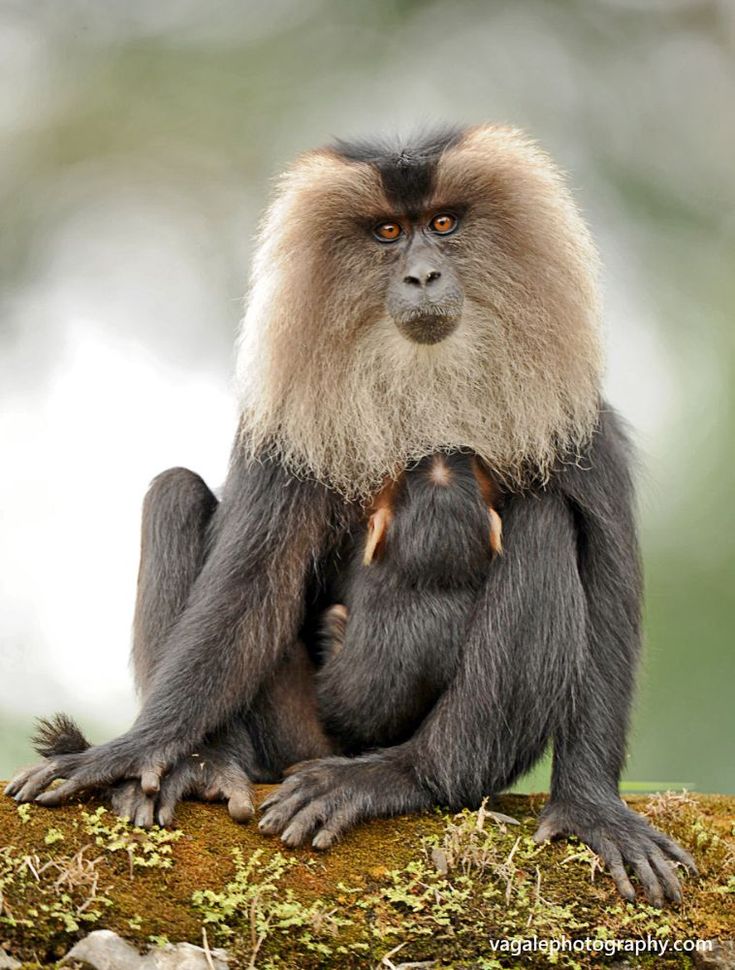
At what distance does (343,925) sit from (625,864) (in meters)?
0.97

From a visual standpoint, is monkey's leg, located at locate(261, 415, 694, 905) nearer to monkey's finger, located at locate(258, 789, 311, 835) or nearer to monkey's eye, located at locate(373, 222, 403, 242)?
monkey's finger, located at locate(258, 789, 311, 835)

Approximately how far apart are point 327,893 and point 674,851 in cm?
117

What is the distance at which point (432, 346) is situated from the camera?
15.0 feet

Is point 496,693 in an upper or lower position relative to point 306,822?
upper


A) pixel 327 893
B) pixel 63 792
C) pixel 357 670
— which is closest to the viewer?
pixel 327 893

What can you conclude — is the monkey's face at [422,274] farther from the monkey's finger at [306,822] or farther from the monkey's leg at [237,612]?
the monkey's finger at [306,822]

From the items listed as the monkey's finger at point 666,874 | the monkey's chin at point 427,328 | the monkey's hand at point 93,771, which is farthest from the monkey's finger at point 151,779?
the monkey's chin at point 427,328

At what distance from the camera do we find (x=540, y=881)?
3.82 meters

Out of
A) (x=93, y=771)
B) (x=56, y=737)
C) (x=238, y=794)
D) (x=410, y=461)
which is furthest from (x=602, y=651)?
(x=56, y=737)

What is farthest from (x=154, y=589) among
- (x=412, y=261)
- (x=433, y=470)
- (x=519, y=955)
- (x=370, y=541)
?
(x=519, y=955)

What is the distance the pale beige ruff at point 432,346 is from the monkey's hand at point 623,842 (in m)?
1.15

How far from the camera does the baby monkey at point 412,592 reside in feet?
14.1

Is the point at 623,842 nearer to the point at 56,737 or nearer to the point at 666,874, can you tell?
the point at 666,874

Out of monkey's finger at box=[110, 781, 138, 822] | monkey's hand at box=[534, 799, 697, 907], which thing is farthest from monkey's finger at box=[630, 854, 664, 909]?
monkey's finger at box=[110, 781, 138, 822]
